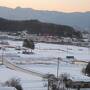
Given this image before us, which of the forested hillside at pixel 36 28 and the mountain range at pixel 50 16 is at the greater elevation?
→ the mountain range at pixel 50 16

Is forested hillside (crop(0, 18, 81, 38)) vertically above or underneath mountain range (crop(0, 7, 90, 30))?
underneath

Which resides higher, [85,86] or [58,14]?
[58,14]

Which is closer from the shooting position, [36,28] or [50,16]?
[36,28]

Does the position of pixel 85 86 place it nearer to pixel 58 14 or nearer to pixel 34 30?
pixel 34 30

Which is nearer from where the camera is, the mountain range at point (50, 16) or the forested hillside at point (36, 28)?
the forested hillside at point (36, 28)

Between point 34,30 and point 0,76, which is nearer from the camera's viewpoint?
point 0,76

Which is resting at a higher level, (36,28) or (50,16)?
(50,16)

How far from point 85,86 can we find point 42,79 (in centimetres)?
147

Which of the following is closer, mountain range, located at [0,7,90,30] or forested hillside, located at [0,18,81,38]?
forested hillside, located at [0,18,81,38]

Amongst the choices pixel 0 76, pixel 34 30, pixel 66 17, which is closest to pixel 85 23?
pixel 66 17

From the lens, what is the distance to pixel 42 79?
408 inches

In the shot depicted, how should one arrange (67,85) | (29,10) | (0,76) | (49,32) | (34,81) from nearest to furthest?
1. (67,85)
2. (34,81)
3. (0,76)
4. (49,32)
5. (29,10)

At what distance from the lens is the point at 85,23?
342 feet

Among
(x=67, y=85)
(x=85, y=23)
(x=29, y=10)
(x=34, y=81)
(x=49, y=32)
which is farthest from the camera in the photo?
(x=29, y=10)
